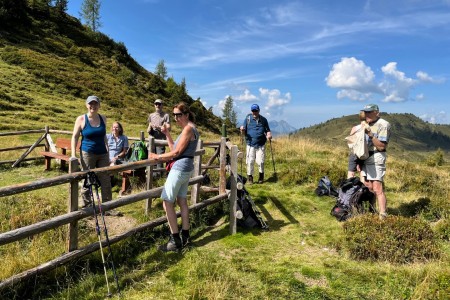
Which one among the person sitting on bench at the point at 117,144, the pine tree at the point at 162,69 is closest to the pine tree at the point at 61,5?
the pine tree at the point at 162,69

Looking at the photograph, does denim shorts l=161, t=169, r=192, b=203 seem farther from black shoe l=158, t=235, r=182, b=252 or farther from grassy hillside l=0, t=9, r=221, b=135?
grassy hillside l=0, t=9, r=221, b=135

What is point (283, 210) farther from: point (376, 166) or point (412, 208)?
point (412, 208)

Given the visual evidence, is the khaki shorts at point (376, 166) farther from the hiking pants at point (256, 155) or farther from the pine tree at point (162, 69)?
the pine tree at point (162, 69)

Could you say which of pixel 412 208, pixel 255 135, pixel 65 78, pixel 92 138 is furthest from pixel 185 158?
pixel 65 78

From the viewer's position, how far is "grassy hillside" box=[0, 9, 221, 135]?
25781 mm

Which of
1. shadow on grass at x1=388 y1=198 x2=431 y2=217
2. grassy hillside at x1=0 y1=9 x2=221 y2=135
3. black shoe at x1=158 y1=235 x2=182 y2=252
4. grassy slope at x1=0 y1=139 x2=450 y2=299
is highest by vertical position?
grassy hillside at x1=0 y1=9 x2=221 y2=135

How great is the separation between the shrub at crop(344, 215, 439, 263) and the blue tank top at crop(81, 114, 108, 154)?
16.1 ft

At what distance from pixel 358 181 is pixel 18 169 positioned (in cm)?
1102

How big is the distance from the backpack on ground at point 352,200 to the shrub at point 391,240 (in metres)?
1.01

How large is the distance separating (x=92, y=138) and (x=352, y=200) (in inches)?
216

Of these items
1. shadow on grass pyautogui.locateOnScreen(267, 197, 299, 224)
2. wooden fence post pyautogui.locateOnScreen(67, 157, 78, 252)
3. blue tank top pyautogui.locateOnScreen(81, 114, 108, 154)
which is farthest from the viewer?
shadow on grass pyautogui.locateOnScreen(267, 197, 299, 224)

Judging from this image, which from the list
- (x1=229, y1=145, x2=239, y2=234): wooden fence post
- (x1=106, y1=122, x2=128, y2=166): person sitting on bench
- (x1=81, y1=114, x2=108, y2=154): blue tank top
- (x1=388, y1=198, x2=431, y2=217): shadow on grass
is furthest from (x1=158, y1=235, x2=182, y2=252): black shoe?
(x1=388, y1=198, x2=431, y2=217): shadow on grass

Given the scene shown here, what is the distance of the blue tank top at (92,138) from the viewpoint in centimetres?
650

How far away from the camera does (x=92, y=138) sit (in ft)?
21.5
